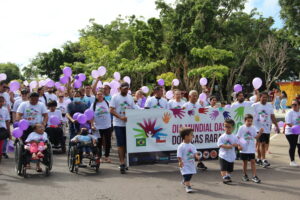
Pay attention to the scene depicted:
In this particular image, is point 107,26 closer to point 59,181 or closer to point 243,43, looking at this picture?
point 243,43

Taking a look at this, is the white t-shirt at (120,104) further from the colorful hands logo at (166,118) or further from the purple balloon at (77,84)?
the purple balloon at (77,84)

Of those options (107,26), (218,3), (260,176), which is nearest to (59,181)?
(260,176)

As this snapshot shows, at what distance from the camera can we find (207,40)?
1097 inches

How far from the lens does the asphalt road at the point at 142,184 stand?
6199 mm

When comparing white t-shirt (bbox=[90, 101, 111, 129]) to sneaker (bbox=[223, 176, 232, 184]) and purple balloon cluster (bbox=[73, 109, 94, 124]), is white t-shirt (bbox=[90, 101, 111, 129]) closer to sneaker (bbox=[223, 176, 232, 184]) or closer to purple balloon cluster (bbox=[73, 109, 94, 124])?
purple balloon cluster (bbox=[73, 109, 94, 124])

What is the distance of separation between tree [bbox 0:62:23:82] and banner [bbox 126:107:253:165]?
97.5 metres

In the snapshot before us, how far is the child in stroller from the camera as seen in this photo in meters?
7.37

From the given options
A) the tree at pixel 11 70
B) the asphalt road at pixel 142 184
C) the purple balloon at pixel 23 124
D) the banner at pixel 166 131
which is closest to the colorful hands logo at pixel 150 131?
the banner at pixel 166 131

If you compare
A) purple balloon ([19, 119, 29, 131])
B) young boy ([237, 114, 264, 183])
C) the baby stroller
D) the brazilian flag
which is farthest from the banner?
the baby stroller

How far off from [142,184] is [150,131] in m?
1.65

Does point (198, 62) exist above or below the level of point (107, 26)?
below

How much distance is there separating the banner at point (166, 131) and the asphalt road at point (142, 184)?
1.17ft

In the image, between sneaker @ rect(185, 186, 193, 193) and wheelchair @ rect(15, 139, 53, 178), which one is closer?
sneaker @ rect(185, 186, 193, 193)

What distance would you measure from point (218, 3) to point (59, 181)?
91.0 ft
